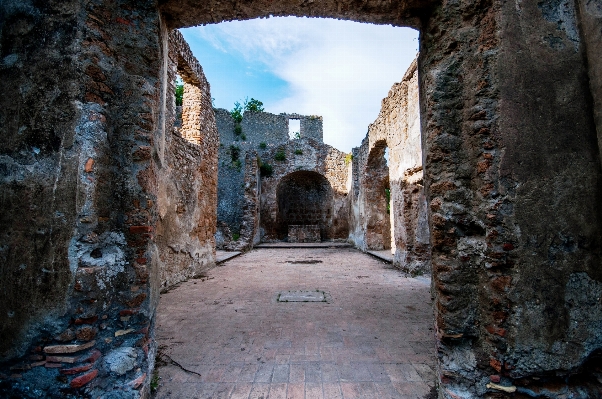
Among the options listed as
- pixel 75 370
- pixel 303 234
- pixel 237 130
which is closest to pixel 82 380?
pixel 75 370

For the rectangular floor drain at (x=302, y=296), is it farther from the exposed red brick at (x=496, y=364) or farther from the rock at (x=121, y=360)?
the exposed red brick at (x=496, y=364)

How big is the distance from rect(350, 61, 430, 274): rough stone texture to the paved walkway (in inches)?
62.2

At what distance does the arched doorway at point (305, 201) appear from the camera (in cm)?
1711

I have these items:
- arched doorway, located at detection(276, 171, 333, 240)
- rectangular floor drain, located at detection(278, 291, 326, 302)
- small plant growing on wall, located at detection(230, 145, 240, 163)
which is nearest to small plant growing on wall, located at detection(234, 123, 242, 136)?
small plant growing on wall, located at detection(230, 145, 240, 163)

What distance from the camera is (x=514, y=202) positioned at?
6.08 feet

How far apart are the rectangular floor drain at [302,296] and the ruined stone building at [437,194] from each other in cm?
242

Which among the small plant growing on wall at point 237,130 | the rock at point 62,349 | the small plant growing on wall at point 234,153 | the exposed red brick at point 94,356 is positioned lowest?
the exposed red brick at point 94,356

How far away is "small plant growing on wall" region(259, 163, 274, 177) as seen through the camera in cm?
1602

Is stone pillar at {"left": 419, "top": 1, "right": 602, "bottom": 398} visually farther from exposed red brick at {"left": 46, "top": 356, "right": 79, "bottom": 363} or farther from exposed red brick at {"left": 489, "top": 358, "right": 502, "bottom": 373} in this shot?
exposed red brick at {"left": 46, "top": 356, "right": 79, "bottom": 363}

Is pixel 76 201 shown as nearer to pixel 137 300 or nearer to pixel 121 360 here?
pixel 137 300

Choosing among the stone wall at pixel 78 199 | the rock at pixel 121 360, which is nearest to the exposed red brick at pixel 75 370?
the stone wall at pixel 78 199

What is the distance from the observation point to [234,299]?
4500 mm

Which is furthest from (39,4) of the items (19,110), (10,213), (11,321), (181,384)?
(181,384)

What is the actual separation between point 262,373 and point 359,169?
35.3 ft
